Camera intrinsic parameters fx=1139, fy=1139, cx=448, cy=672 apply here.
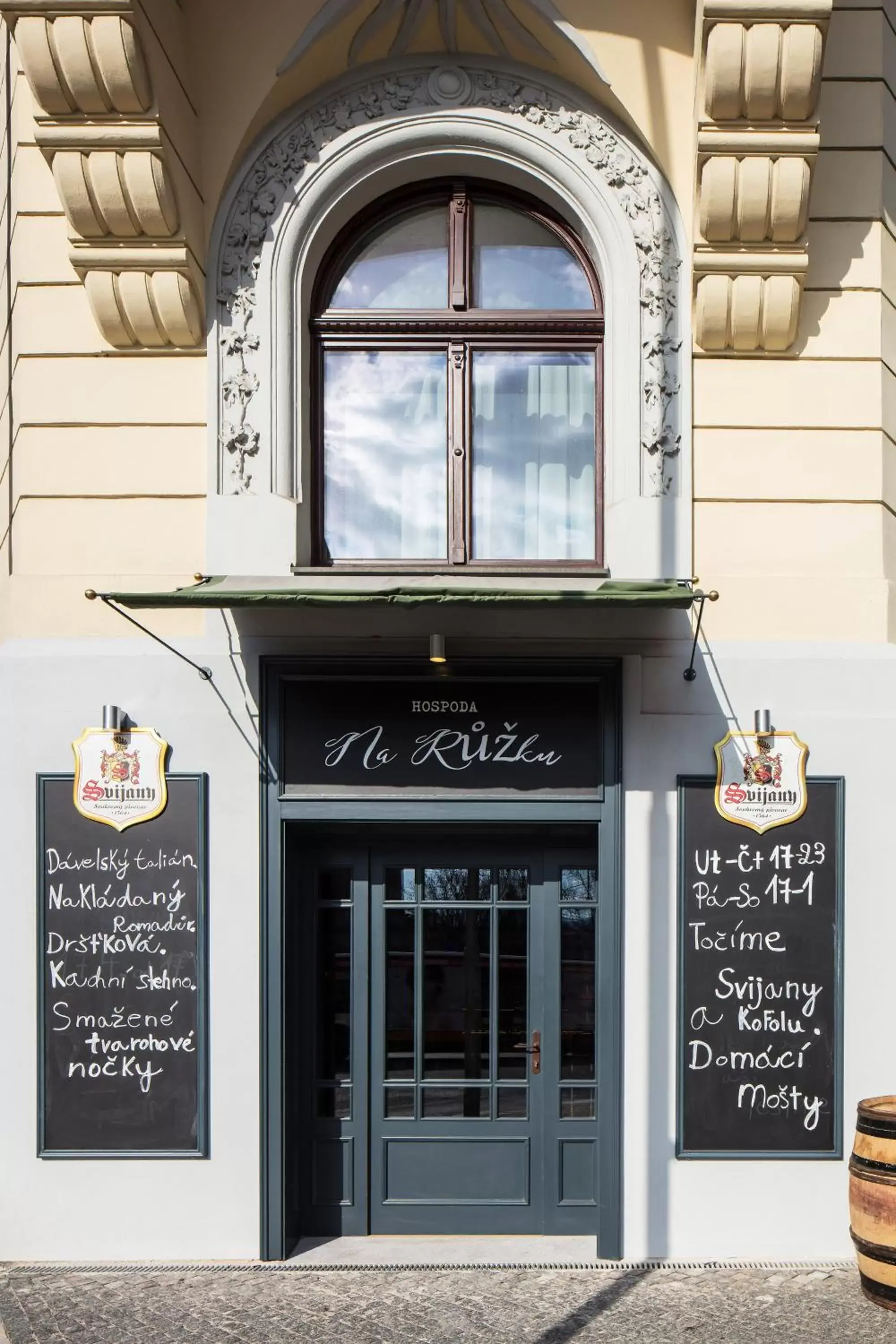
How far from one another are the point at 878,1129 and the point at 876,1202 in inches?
14.9

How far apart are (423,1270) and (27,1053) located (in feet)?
8.70

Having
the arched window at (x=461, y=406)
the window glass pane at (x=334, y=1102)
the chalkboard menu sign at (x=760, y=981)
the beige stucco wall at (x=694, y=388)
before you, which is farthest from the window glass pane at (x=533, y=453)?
the window glass pane at (x=334, y=1102)

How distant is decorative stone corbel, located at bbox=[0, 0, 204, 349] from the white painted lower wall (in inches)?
79.8

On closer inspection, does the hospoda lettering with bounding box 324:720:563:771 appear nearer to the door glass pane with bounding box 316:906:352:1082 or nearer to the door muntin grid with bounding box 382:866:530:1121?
the door muntin grid with bounding box 382:866:530:1121

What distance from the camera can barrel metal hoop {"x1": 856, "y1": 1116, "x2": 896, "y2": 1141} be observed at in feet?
19.8

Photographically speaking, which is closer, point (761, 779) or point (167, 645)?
point (167, 645)

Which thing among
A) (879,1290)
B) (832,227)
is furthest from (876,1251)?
(832,227)

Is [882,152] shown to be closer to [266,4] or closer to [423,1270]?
[266,4]

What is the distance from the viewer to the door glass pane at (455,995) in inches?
281

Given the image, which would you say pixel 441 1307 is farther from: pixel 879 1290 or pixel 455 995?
pixel 879 1290

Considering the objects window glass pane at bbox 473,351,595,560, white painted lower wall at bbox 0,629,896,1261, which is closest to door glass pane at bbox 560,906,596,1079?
white painted lower wall at bbox 0,629,896,1261

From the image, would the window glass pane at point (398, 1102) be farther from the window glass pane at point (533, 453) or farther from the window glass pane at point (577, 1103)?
the window glass pane at point (533, 453)

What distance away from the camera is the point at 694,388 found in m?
6.98

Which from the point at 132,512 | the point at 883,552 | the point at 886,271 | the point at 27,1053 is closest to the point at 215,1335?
the point at 27,1053
